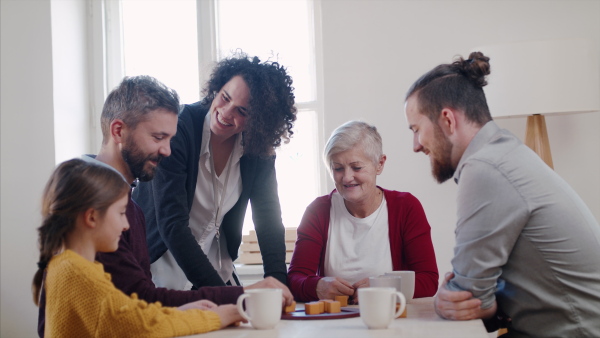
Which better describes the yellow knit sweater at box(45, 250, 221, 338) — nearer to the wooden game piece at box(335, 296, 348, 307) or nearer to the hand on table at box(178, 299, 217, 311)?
the hand on table at box(178, 299, 217, 311)

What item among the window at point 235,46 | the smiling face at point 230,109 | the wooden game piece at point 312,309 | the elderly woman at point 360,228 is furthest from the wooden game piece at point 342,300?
the window at point 235,46

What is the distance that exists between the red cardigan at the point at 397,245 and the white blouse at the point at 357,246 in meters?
0.02

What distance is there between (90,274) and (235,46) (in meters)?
2.92

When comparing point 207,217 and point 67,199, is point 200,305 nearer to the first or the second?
point 67,199

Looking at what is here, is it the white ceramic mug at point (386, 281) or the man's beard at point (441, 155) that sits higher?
the man's beard at point (441, 155)

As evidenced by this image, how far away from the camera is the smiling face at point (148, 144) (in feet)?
6.20

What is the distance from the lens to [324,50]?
3.70m

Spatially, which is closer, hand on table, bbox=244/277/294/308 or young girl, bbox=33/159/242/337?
young girl, bbox=33/159/242/337

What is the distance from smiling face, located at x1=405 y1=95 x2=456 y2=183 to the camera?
5.70ft

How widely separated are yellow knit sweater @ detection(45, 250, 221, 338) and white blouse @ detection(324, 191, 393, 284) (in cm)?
95

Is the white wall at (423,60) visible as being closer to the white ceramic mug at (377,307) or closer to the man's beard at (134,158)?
the man's beard at (134,158)

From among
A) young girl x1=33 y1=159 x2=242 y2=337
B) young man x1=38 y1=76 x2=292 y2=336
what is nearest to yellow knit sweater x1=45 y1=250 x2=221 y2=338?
young girl x1=33 y1=159 x2=242 y2=337

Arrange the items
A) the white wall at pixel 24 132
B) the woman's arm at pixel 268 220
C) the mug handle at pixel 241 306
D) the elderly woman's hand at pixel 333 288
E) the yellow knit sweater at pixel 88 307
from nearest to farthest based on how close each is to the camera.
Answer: the yellow knit sweater at pixel 88 307
the mug handle at pixel 241 306
the elderly woman's hand at pixel 333 288
the woman's arm at pixel 268 220
the white wall at pixel 24 132

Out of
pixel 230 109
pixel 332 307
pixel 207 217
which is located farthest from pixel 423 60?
pixel 332 307
